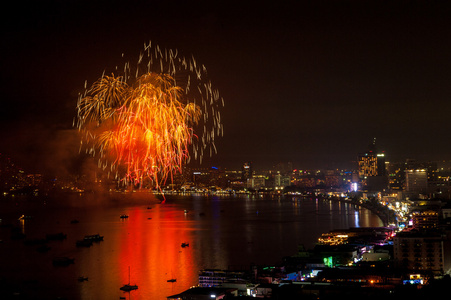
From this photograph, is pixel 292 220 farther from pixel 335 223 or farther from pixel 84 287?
pixel 84 287

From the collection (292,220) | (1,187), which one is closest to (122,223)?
(292,220)

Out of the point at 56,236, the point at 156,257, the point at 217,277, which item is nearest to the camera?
the point at 217,277

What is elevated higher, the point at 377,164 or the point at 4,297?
the point at 377,164

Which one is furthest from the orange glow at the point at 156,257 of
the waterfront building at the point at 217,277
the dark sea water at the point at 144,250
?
the waterfront building at the point at 217,277

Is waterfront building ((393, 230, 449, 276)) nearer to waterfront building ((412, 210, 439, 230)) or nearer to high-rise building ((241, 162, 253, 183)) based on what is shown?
waterfront building ((412, 210, 439, 230))

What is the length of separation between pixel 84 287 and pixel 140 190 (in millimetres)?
25574

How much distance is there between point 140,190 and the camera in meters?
31.5

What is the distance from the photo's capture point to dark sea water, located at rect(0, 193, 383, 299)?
6.18m

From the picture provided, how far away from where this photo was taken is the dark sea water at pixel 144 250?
20.3ft

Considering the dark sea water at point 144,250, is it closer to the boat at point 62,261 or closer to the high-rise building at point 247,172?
the boat at point 62,261

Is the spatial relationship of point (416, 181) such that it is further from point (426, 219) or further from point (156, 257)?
point (156, 257)

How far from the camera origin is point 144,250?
8.78 metres

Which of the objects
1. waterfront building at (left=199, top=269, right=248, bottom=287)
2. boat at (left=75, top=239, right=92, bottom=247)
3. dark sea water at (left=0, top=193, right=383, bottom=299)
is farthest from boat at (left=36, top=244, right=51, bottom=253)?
waterfront building at (left=199, top=269, right=248, bottom=287)

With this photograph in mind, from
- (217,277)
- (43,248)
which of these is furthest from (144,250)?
(217,277)
